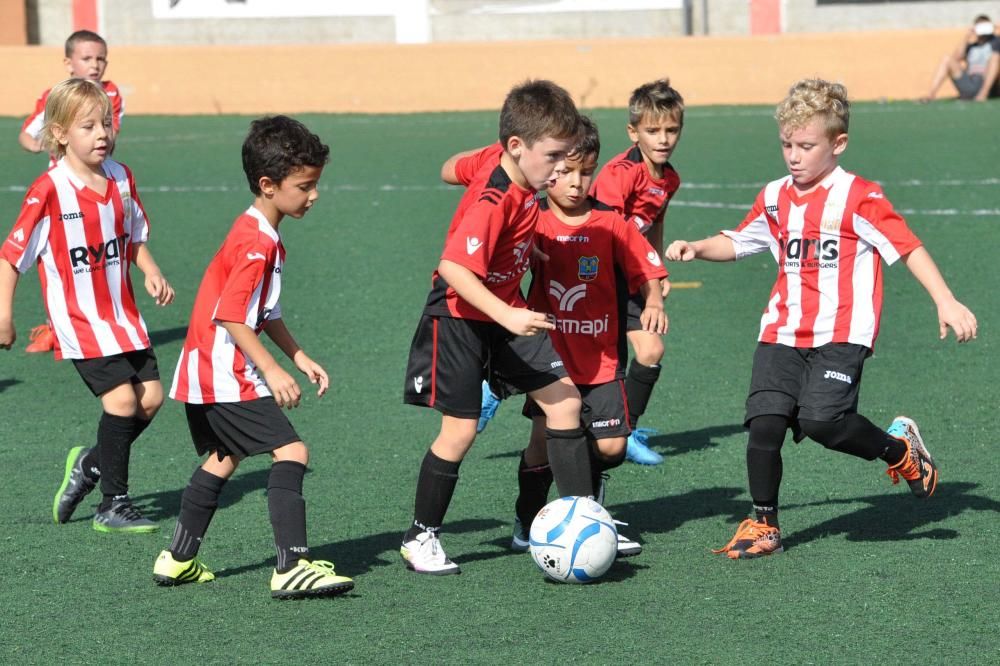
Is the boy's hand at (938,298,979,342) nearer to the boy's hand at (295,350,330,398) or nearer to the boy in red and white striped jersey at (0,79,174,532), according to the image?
the boy's hand at (295,350,330,398)

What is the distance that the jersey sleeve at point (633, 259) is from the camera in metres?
5.02

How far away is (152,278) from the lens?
5.47m

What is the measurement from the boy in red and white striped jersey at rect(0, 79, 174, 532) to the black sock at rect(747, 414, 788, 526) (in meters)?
2.15

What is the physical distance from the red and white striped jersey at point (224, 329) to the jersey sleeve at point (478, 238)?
55 centimetres

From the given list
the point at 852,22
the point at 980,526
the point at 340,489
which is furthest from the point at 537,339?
the point at 852,22

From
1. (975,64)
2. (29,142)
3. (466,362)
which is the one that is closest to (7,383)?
(29,142)

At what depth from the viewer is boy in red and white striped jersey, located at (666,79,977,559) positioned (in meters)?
4.77

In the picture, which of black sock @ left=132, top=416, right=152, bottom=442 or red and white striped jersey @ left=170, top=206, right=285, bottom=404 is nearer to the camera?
red and white striped jersey @ left=170, top=206, right=285, bottom=404

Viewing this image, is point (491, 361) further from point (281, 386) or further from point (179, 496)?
point (179, 496)

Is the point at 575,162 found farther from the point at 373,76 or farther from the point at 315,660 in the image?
the point at 373,76

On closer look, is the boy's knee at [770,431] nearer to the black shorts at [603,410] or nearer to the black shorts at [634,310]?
the black shorts at [603,410]

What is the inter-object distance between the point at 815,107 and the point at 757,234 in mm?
549

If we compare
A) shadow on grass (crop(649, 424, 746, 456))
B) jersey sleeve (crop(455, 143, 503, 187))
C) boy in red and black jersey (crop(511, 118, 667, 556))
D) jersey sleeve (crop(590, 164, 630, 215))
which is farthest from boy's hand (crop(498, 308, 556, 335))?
shadow on grass (crop(649, 424, 746, 456))

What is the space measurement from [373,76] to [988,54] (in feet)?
30.7
